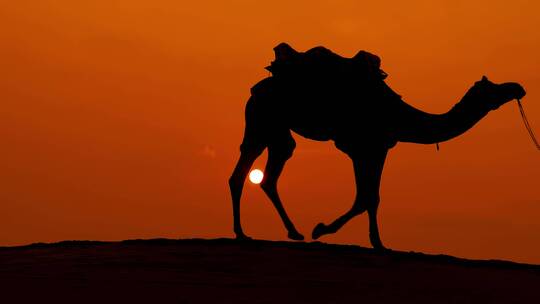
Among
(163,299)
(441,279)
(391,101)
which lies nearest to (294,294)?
(163,299)

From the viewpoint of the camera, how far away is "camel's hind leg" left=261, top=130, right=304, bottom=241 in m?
14.2

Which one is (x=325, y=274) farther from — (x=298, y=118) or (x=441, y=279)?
(x=298, y=118)

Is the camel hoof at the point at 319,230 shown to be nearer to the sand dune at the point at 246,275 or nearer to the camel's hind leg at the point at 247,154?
the sand dune at the point at 246,275

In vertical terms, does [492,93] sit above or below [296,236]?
above

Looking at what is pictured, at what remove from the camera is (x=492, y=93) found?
12.7 meters

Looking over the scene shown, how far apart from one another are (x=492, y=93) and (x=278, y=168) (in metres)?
3.67

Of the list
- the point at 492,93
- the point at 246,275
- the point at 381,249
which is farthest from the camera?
the point at 381,249

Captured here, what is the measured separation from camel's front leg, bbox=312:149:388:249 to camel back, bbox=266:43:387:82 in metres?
1.27

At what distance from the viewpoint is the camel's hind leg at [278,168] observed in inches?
561

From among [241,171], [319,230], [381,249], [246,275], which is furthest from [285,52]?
[246,275]

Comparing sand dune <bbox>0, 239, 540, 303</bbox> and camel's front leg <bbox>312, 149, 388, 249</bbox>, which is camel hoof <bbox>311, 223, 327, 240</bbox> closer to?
camel's front leg <bbox>312, 149, 388, 249</bbox>

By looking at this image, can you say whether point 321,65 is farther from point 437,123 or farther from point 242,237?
point 242,237

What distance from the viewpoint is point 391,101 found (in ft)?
44.5

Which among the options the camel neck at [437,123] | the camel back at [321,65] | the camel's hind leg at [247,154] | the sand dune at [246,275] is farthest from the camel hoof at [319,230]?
the camel back at [321,65]
